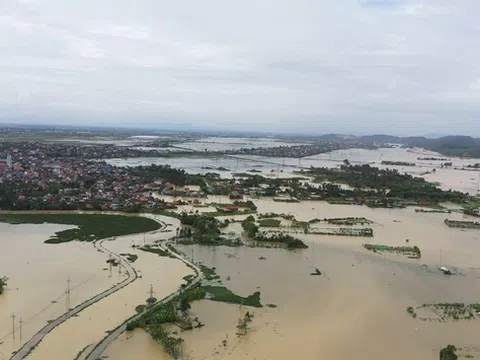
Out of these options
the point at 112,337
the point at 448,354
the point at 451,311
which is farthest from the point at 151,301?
the point at 451,311

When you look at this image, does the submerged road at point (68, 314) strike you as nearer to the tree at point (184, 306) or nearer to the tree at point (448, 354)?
the tree at point (184, 306)

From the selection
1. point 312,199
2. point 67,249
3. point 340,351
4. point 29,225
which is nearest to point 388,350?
point 340,351

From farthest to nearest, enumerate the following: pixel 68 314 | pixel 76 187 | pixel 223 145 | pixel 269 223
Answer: pixel 223 145, pixel 76 187, pixel 269 223, pixel 68 314

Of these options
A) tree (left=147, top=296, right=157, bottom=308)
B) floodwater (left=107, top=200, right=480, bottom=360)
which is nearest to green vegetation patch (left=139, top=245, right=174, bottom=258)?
floodwater (left=107, top=200, right=480, bottom=360)

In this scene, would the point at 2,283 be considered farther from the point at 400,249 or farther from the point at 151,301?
the point at 400,249

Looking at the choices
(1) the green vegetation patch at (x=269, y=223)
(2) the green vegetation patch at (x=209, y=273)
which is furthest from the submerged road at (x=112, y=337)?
(1) the green vegetation patch at (x=269, y=223)
